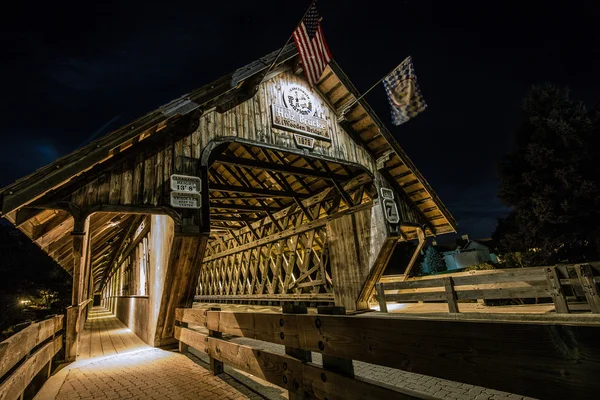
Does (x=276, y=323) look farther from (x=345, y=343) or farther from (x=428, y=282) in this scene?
(x=428, y=282)

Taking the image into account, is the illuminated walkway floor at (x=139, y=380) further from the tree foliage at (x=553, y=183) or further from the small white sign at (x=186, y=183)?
the tree foliage at (x=553, y=183)

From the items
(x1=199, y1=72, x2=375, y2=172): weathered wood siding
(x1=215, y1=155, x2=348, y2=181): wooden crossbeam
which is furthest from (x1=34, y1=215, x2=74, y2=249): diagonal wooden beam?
(x1=215, y1=155, x2=348, y2=181): wooden crossbeam

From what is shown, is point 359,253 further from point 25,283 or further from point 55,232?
point 25,283

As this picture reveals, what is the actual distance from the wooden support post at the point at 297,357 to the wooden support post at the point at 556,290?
5786 millimetres

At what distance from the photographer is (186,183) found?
5.80 meters

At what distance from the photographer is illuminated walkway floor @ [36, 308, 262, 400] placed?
12.7ft

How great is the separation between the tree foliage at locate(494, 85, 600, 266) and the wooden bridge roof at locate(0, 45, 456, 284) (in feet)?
19.7

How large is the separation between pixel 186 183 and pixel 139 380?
11.4 ft

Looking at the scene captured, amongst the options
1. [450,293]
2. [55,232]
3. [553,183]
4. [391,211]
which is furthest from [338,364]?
[553,183]

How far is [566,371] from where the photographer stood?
1229 millimetres

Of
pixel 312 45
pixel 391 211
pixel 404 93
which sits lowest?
pixel 391 211

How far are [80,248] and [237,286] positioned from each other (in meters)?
11.2

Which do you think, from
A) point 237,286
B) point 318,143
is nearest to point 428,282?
point 318,143

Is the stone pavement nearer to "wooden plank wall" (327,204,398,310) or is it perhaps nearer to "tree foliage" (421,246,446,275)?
"wooden plank wall" (327,204,398,310)
